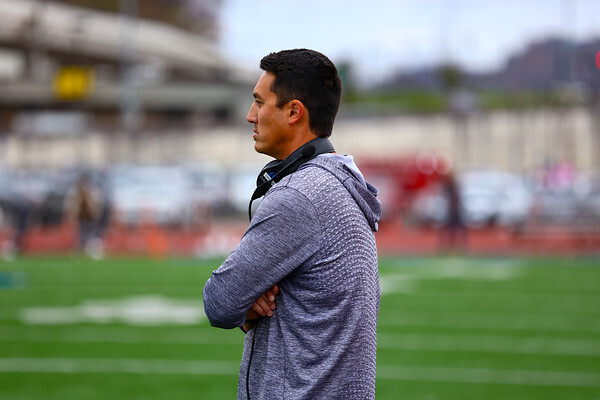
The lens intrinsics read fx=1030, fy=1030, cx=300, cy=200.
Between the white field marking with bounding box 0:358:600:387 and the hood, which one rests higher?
the hood

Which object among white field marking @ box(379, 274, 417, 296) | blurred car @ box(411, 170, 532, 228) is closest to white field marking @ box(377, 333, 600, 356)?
white field marking @ box(379, 274, 417, 296)

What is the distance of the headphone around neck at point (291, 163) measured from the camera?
3.23m

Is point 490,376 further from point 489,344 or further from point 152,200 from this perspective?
point 152,200

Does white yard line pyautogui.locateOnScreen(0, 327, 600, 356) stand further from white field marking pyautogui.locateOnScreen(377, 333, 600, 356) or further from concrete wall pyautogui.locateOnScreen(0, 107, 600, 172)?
concrete wall pyautogui.locateOnScreen(0, 107, 600, 172)

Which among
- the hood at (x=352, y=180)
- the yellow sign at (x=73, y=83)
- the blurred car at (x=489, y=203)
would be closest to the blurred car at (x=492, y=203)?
the blurred car at (x=489, y=203)

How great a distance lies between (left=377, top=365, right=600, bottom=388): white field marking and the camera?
917 cm

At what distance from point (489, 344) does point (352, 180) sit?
8.37 m

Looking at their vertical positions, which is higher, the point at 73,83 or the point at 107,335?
the point at 73,83

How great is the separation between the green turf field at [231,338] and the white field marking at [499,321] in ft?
0.07

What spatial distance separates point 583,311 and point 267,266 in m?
11.7

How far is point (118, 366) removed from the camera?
9.70 metres

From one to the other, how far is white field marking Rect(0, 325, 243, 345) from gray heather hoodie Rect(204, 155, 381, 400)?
8.08 meters

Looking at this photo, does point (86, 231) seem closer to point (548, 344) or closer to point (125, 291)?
point (125, 291)

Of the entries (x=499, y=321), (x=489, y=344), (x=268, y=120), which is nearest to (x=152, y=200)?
(x=499, y=321)
